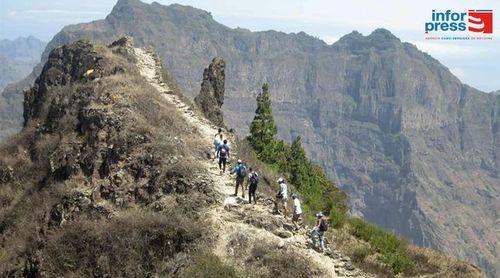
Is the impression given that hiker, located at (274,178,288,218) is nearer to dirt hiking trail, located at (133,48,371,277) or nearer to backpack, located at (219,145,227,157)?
dirt hiking trail, located at (133,48,371,277)

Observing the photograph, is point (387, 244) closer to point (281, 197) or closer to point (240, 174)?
point (281, 197)

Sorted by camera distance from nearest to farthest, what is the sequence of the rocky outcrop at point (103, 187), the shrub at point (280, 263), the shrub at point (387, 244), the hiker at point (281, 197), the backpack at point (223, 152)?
the shrub at point (280, 263) → the rocky outcrop at point (103, 187) → the hiker at point (281, 197) → the backpack at point (223, 152) → the shrub at point (387, 244)

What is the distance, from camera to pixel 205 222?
28484 mm

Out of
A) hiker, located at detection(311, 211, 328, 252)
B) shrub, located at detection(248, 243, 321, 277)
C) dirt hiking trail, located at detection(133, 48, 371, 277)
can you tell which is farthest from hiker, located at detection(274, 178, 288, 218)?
shrub, located at detection(248, 243, 321, 277)

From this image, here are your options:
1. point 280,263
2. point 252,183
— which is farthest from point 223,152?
point 280,263

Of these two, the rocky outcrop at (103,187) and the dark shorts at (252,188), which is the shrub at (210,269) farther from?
the dark shorts at (252,188)

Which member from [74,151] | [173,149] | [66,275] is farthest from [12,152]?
[66,275]

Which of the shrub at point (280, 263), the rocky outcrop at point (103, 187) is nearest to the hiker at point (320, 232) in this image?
the shrub at point (280, 263)

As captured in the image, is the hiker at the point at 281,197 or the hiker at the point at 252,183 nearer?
the hiker at the point at 281,197

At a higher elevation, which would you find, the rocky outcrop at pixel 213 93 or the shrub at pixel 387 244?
the rocky outcrop at pixel 213 93

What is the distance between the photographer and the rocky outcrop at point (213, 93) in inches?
2782

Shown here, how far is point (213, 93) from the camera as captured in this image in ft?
245

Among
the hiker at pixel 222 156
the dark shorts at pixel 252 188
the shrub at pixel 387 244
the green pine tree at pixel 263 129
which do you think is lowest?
the shrub at pixel 387 244

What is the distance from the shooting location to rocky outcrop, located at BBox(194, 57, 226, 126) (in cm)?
7066
